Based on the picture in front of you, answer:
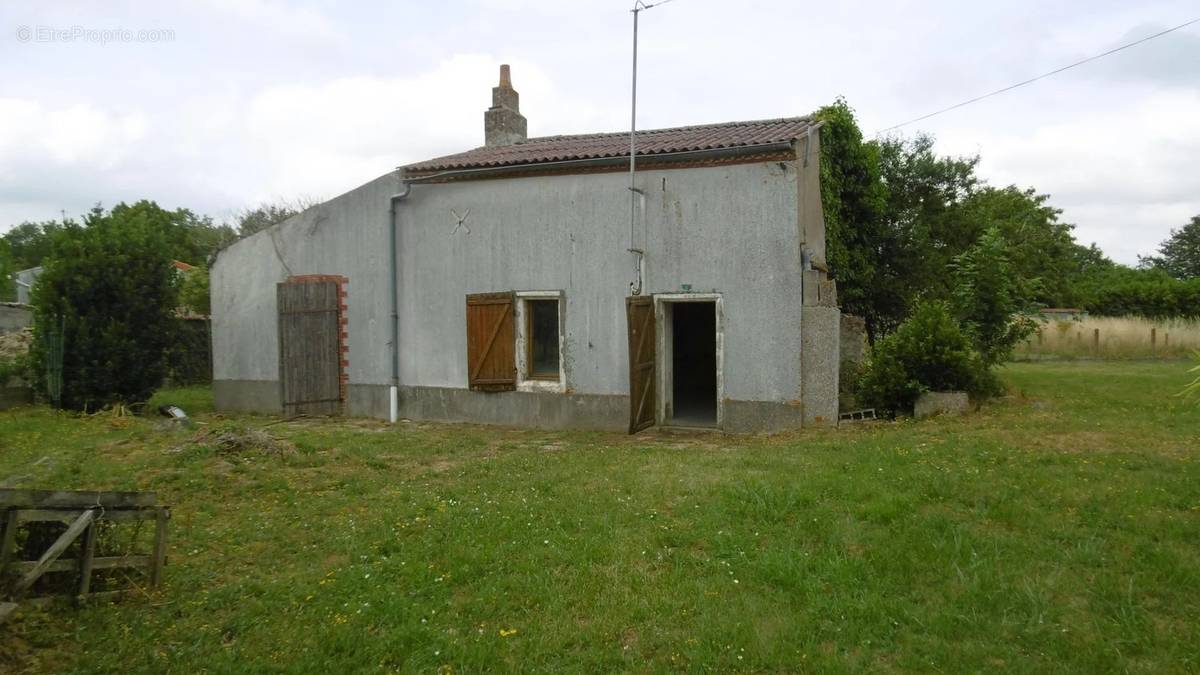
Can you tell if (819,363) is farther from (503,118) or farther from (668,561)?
(503,118)

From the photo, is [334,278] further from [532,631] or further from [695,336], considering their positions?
[532,631]

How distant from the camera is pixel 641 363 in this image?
10.7 meters

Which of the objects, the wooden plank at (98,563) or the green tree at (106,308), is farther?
the green tree at (106,308)

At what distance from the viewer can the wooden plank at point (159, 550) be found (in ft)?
15.6

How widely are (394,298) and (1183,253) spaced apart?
5136 cm

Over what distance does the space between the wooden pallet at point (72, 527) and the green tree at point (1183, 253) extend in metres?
53.3

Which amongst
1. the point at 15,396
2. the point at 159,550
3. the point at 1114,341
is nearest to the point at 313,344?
the point at 15,396

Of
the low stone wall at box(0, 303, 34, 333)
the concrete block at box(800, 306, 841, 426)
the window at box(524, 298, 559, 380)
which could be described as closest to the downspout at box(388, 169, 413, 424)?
the window at box(524, 298, 559, 380)

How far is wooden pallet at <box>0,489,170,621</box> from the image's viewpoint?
411cm

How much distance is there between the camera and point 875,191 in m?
14.8

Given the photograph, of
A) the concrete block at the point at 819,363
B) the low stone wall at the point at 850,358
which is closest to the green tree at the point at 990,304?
the low stone wall at the point at 850,358

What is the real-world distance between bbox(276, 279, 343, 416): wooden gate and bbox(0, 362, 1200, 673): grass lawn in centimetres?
426

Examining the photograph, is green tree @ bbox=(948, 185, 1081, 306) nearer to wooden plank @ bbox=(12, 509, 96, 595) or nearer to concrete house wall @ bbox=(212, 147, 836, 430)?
concrete house wall @ bbox=(212, 147, 836, 430)

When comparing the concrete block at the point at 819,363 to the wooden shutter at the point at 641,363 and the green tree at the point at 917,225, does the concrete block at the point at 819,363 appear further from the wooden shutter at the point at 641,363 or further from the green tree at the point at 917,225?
the green tree at the point at 917,225
